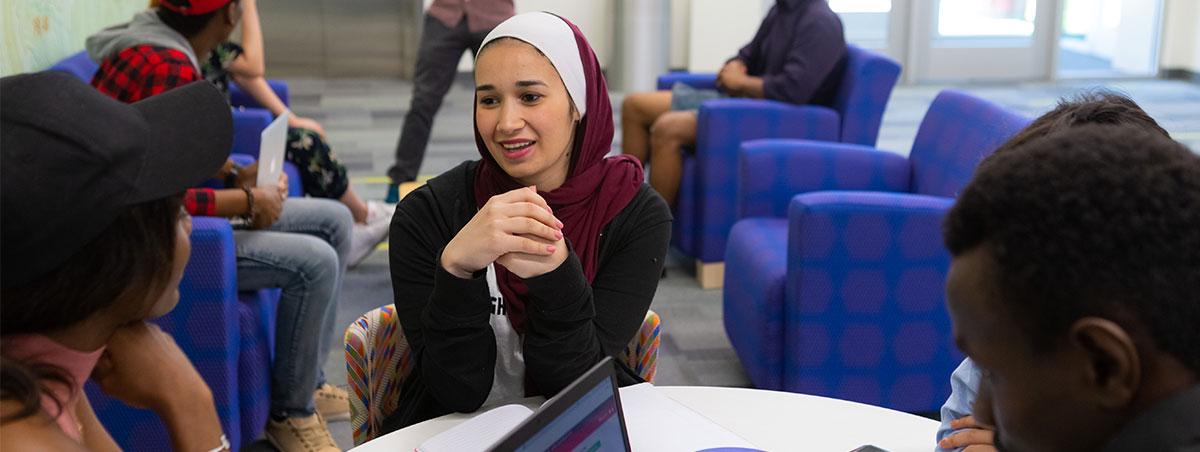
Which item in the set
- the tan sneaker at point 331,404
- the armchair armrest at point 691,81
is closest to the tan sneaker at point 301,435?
the tan sneaker at point 331,404

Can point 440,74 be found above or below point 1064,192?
below

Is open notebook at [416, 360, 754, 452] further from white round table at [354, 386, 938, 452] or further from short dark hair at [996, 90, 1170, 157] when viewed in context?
short dark hair at [996, 90, 1170, 157]

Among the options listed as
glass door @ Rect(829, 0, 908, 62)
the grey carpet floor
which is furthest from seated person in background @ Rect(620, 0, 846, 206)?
glass door @ Rect(829, 0, 908, 62)

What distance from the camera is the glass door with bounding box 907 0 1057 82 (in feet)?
28.2

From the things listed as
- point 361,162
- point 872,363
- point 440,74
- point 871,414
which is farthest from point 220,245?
point 361,162

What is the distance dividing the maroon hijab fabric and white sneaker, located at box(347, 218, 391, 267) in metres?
2.40

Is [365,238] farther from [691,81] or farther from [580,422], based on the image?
[580,422]

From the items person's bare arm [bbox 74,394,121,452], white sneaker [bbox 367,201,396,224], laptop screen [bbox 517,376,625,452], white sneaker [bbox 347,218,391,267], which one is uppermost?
laptop screen [bbox 517,376,625,452]

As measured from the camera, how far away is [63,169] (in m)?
0.87

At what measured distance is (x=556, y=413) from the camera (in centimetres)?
95

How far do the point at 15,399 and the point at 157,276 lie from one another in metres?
0.17

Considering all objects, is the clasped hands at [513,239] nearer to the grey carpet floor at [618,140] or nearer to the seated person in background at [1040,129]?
the seated person in background at [1040,129]

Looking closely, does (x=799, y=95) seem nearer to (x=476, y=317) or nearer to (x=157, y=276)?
(x=476, y=317)

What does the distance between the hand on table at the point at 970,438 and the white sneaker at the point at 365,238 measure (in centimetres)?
311
